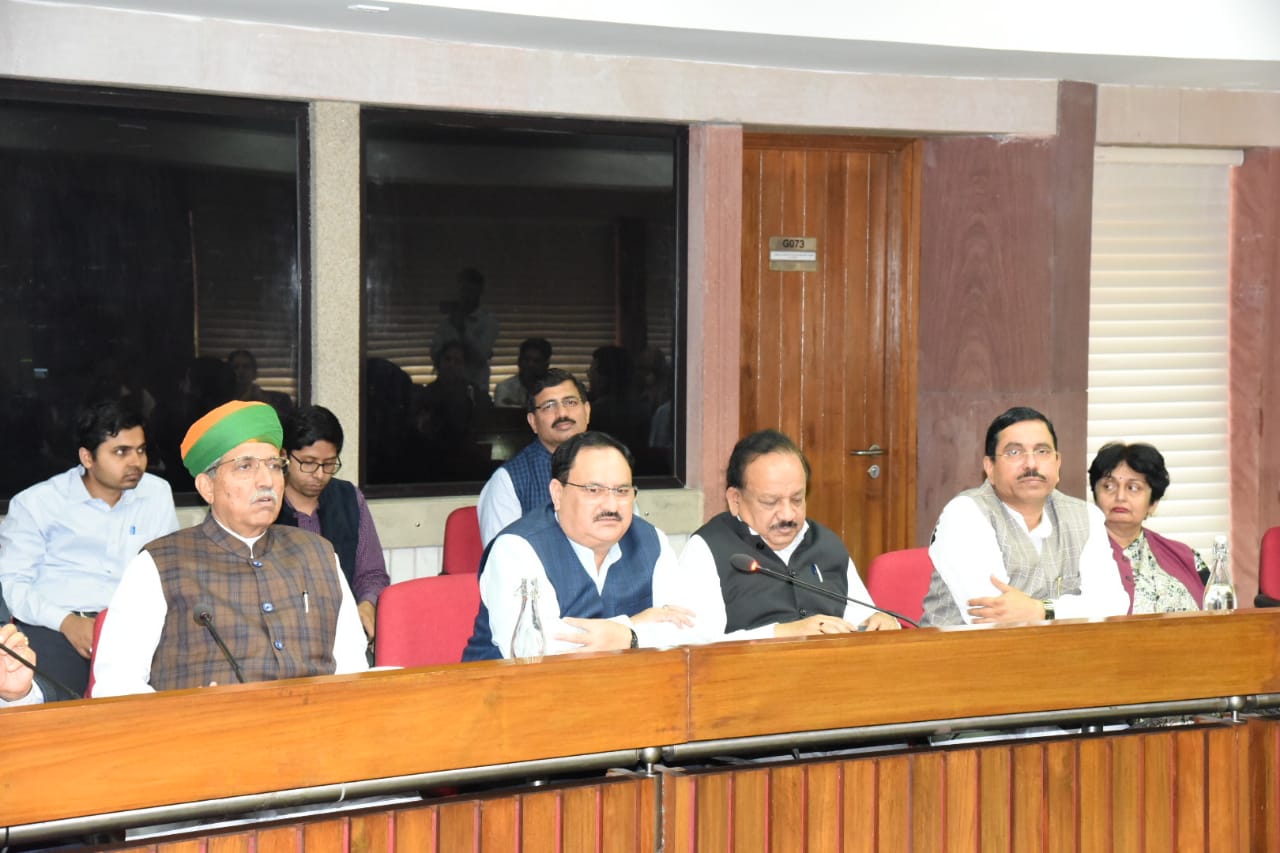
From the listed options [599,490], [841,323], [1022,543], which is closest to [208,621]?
[599,490]

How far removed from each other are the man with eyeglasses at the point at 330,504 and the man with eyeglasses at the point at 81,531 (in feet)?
1.35

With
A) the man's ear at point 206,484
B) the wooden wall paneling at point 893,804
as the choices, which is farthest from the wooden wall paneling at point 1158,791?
the man's ear at point 206,484

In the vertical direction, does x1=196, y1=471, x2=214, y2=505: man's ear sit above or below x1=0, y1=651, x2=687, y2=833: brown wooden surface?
above

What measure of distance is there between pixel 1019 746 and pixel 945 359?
376 centimetres

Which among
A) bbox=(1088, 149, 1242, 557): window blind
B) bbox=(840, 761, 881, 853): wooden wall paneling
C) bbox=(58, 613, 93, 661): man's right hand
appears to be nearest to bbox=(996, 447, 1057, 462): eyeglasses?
bbox=(840, 761, 881, 853): wooden wall paneling

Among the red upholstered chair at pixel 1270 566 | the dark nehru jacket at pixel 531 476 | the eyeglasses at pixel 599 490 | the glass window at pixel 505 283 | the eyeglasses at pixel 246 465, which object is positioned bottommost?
the red upholstered chair at pixel 1270 566

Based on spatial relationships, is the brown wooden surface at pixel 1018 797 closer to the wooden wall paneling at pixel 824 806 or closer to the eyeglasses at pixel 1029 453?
the wooden wall paneling at pixel 824 806

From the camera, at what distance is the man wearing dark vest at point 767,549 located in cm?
359

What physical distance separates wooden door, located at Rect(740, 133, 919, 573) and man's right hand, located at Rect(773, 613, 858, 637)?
2.89 m

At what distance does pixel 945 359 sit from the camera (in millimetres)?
6238

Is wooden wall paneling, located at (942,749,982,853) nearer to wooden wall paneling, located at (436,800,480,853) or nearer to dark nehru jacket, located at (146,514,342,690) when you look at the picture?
wooden wall paneling, located at (436,800,480,853)

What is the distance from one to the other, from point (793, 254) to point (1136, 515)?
230 cm

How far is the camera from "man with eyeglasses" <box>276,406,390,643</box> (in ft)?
15.3

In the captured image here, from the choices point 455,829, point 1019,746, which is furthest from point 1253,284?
point 455,829
